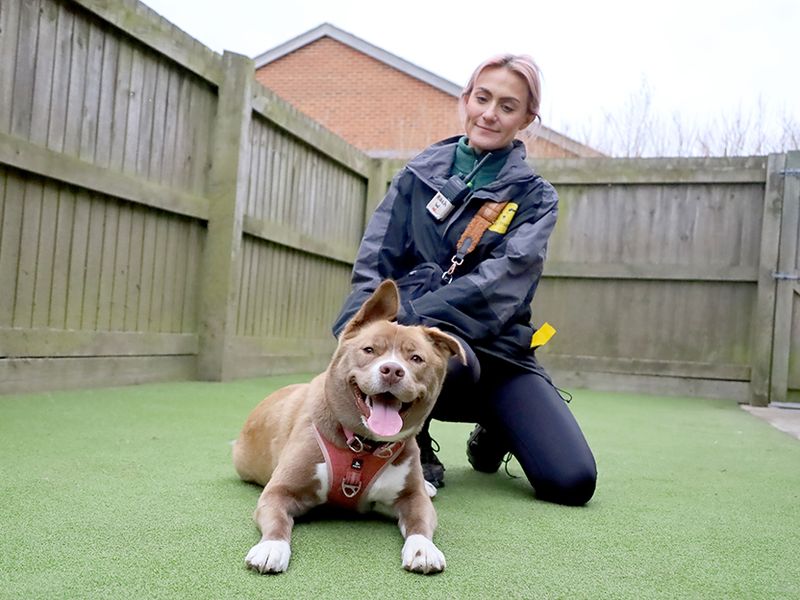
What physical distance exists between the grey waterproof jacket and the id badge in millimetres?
29

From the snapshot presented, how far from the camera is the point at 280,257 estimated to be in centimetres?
738

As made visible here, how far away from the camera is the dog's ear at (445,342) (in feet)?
8.74

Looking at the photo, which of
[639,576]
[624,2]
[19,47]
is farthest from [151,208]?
[624,2]

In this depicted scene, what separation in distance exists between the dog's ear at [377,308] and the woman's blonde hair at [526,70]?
137 cm

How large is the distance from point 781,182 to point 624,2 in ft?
22.9

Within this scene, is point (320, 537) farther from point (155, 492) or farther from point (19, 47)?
point (19, 47)

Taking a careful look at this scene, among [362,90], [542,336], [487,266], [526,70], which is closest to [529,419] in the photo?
[542,336]

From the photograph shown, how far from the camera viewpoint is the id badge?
11.0 ft

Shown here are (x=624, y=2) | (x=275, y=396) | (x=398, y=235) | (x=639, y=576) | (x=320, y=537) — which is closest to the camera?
(x=639, y=576)

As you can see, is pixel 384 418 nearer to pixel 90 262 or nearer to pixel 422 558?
pixel 422 558

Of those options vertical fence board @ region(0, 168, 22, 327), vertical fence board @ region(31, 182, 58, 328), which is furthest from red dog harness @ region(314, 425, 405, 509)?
vertical fence board @ region(31, 182, 58, 328)

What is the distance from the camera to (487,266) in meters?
3.14

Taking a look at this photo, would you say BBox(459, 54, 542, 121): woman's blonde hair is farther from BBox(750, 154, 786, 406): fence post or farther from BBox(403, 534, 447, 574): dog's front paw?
BBox(750, 154, 786, 406): fence post

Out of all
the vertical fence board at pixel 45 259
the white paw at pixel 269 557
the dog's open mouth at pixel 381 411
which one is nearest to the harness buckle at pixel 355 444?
the dog's open mouth at pixel 381 411
